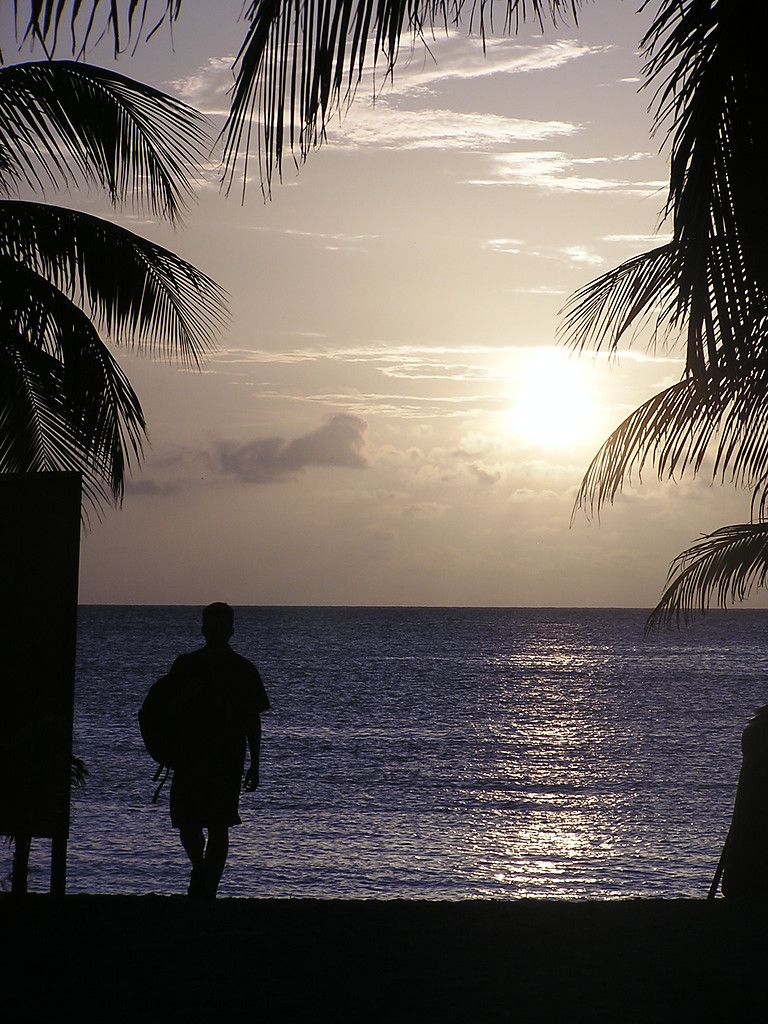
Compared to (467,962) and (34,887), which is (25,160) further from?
(34,887)

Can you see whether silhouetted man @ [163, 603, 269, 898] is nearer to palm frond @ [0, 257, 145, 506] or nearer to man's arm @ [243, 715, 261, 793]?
man's arm @ [243, 715, 261, 793]

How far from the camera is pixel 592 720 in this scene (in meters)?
49.8

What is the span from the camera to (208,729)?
19.5 ft

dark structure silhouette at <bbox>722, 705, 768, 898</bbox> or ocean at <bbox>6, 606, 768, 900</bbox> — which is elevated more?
dark structure silhouette at <bbox>722, 705, 768, 898</bbox>

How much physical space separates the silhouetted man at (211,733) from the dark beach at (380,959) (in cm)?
57

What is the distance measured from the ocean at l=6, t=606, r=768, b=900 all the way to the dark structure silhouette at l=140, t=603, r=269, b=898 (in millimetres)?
10851

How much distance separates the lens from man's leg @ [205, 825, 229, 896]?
236 inches

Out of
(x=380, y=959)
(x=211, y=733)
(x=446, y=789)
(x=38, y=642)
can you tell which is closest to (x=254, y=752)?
(x=211, y=733)

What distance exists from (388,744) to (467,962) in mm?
34781

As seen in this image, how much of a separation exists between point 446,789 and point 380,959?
24.8 meters

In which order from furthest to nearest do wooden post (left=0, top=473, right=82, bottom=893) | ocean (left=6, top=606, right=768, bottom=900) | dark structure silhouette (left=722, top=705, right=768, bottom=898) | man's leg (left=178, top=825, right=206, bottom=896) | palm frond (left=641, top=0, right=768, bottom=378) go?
ocean (left=6, top=606, right=768, bottom=900) < dark structure silhouette (left=722, top=705, right=768, bottom=898) < man's leg (left=178, top=825, right=206, bottom=896) < wooden post (left=0, top=473, right=82, bottom=893) < palm frond (left=641, top=0, right=768, bottom=378)

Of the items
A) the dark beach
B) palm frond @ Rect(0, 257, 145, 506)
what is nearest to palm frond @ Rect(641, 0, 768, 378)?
the dark beach

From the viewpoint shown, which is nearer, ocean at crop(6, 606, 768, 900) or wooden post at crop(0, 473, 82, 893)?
wooden post at crop(0, 473, 82, 893)

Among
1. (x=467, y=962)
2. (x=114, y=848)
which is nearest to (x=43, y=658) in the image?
(x=467, y=962)
